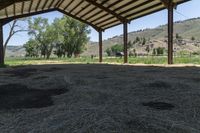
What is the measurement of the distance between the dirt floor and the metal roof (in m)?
15.4

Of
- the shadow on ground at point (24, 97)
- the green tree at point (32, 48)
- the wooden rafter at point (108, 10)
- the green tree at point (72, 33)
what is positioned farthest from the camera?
the green tree at point (32, 48)

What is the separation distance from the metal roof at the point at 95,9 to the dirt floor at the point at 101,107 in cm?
1544

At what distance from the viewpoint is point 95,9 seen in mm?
31594

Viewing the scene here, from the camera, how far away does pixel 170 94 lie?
865cm

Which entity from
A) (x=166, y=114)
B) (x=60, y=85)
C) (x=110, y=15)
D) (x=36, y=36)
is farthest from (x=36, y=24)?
(x=166, y=114)

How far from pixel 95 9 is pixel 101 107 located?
25.4 metres

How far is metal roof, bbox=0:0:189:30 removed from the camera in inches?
1067

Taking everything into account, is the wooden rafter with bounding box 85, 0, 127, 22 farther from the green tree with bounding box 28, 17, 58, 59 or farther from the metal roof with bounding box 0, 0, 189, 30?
the green tree with bounding box 28, 17, 58, 59

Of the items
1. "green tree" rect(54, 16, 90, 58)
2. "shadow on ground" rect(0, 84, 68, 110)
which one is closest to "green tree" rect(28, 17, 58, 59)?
"green tree" rect(54, 16, 90, 58)

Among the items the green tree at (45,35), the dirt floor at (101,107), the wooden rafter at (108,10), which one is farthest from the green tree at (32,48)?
the dirt floor at (101,107)

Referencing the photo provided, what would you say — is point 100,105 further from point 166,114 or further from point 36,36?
point 36,36

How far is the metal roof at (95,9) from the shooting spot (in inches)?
1067

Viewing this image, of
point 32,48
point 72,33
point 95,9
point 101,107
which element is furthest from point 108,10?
point 32,48

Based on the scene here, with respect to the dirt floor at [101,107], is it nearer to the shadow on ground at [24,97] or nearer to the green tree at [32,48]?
the shadow on ground at [24,97]
